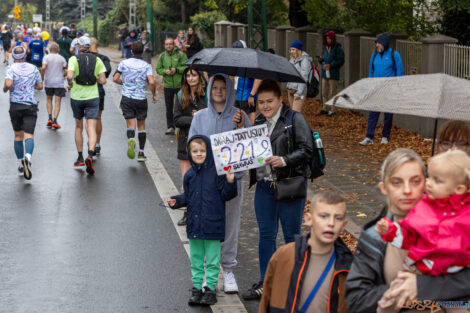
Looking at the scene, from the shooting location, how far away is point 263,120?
6773 millimetres

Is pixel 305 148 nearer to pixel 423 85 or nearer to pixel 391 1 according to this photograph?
pixel 423 85

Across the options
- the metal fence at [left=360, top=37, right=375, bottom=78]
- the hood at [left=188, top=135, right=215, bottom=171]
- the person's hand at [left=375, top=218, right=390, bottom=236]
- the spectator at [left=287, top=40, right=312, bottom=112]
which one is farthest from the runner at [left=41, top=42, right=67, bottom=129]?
the person's hand at [left=375, top=218, right=390, bottom=236]

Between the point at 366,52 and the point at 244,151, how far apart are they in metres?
15.5

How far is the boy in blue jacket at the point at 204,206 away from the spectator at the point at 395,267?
274 centimetres

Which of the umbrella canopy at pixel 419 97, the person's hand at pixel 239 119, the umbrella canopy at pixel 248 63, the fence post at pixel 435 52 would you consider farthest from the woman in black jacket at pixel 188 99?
the fence post at pixel 435 52

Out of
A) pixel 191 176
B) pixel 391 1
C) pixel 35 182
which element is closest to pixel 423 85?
pixel 191 176

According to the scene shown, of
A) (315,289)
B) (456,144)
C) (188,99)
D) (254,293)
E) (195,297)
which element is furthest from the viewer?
(188,99)

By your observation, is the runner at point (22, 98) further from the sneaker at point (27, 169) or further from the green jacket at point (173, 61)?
the green jacket at point (173, 61)

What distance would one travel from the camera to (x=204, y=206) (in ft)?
22.1

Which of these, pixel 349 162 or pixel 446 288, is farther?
pixel 349 162

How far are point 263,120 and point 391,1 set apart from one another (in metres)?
15.9

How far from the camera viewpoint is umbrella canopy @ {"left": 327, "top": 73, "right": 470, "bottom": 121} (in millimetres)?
5719

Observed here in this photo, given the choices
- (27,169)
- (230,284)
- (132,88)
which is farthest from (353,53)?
(230,284)

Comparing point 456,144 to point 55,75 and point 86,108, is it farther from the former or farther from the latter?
point 55,75
